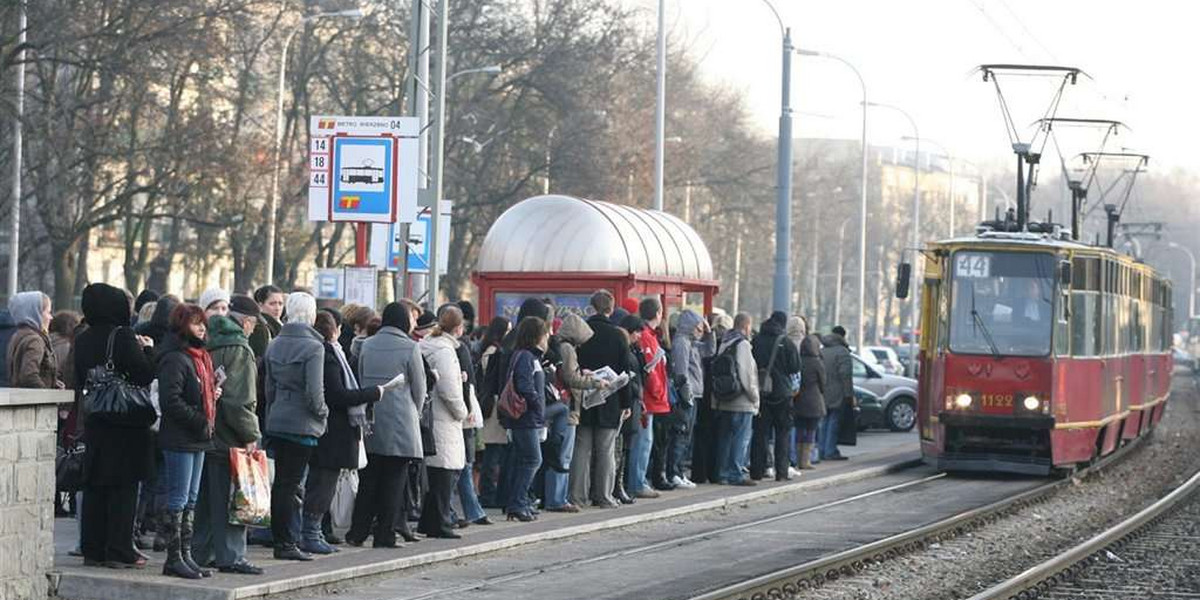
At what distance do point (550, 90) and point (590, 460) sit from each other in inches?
1320

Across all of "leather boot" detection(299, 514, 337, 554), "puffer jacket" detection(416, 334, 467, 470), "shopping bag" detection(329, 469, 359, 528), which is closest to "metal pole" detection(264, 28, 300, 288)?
"puffer jacket" detection(416, 334, 467, 470)

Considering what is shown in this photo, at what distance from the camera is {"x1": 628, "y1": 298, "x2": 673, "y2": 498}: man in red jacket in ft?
63.9

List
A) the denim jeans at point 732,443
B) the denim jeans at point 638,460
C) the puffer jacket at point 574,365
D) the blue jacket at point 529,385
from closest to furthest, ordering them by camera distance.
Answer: the blue jacket at point 529,385 → the puffer jacket at point 574,365 → the denim jeans at point 638,460 → the denim jeans at point 732,443

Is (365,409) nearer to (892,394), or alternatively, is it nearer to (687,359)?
(687,359)

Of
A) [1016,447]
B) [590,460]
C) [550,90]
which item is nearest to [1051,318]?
[1016,447]

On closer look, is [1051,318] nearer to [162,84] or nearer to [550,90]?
[162,84]

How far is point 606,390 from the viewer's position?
59.8ft

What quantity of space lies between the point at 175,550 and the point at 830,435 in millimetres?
16062

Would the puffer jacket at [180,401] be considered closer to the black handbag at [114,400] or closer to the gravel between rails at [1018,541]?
the black handbag at [114,400]

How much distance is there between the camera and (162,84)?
34844 millimetres

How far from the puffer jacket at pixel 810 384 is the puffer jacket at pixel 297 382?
11.7m

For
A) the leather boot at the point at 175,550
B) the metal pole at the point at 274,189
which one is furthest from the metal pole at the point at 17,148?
the leather boot at the point at 175,550

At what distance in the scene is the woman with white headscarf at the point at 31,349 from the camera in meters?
13.7

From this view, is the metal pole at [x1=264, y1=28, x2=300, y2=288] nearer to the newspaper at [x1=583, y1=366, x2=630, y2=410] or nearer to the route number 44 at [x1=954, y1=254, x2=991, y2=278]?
the route number 44 at [x1=954, y1=254, x2=991, y2=278]
